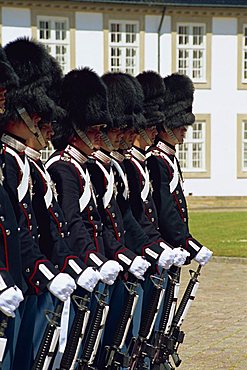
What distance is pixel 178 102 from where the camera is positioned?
7609 millimetres

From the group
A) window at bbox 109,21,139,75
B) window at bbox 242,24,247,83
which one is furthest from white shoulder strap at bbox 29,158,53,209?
window at bbox 242,24,247,83

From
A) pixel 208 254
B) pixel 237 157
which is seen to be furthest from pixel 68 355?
pixel 237 157

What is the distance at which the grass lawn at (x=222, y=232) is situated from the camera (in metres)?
15.3

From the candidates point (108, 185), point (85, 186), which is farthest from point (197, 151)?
point (85, 186)

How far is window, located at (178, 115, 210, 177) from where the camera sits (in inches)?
1283

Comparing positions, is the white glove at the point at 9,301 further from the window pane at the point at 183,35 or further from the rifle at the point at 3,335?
the window pane at the point at 183,35

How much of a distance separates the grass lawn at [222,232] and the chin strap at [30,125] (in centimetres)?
973

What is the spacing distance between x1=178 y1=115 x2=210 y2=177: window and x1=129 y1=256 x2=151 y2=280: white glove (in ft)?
87.0

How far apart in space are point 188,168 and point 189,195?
1.72 m

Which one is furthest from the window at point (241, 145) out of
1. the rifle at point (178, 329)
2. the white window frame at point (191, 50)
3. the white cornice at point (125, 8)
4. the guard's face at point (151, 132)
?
the guard's face at point (151, 132)

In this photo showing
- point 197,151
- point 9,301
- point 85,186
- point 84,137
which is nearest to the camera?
point 9,301

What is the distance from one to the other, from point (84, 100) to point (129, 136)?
0.73 m

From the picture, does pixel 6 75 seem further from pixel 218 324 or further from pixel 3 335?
pixel 218 324

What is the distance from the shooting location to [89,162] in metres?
5.86
